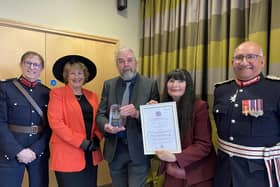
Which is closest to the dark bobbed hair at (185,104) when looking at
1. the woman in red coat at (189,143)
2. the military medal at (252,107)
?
the woman in red coat at (189,143)

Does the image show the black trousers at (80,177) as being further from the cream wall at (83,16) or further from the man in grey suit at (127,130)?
the cream wall at (83,16)

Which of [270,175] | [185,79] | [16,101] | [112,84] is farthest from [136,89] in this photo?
[270,175]

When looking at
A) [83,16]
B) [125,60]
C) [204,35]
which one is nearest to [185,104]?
[125,60]

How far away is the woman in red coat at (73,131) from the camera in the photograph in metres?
1.89

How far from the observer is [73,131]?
6.31 feet

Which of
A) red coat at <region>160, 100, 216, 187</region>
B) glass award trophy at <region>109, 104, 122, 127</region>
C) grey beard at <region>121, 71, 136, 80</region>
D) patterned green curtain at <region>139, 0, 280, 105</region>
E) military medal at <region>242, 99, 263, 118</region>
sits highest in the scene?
patterned green curtain at <region>139, 0, 280, 105</region>

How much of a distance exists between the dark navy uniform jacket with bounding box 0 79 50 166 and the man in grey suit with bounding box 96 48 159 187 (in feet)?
1.46

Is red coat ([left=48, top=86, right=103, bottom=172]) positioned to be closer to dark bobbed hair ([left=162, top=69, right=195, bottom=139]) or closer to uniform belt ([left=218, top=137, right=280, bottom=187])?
dark bobbed hair ([left=162, top=69, right=195, bottom=139])

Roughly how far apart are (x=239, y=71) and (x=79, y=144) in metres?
1.14

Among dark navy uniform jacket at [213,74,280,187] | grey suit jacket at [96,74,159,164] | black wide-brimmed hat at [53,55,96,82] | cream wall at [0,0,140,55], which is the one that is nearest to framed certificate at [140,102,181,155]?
grey suit jacket at [96,74,159,164]

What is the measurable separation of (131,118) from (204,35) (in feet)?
3.92

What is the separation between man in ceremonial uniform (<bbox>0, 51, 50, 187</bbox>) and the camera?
72.1 inches

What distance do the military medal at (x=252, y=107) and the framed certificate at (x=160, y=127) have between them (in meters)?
0.40

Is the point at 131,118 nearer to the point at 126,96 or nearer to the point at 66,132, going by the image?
the point at 126,96
